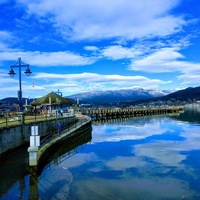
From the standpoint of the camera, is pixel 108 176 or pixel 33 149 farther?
pixel 108 176

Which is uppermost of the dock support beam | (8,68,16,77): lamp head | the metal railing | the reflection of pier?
(8,68,16,77): lamp head

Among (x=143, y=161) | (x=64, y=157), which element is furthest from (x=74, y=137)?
(x=143, y=161)

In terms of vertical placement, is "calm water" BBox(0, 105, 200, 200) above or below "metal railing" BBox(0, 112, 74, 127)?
below

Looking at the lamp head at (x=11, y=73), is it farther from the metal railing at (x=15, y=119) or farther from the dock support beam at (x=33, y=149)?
the dock support beam at (x=33, y=149)

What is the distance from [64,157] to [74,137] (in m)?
9.96

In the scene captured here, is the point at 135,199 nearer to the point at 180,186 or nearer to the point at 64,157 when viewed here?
the point at 180,186

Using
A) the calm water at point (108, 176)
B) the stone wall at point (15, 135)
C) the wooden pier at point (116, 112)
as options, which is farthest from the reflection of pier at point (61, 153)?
the wooden pier at point (116, 112)

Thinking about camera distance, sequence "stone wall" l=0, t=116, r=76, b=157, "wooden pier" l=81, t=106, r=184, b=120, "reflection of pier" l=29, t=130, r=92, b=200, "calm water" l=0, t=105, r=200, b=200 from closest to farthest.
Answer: "calm water" l=0, t=105, r=200, b=200, "reflection of pier" l=29, t=130, r=92, b=200, "stone wall" l=0, t=116, r=76, b=157, "wooden pier" l=81, t=106, r=184, b=120

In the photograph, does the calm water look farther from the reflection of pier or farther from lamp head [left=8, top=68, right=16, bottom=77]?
lamp head [left=8, top=68, right=16, bottom=77]

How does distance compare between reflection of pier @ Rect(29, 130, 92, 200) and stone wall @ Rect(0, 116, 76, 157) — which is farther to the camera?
stone wall @ Rect(0, 116, 76, 157)

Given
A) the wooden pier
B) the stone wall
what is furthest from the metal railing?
the wooden pier

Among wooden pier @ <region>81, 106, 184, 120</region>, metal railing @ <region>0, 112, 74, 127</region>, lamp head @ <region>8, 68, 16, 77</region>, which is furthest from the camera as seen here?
wooden pier @ <region>81, 106, 184, 120</region>

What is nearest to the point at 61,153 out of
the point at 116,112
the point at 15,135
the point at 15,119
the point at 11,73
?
the point at 15,135

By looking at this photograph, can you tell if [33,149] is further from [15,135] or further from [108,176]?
[15,135]
